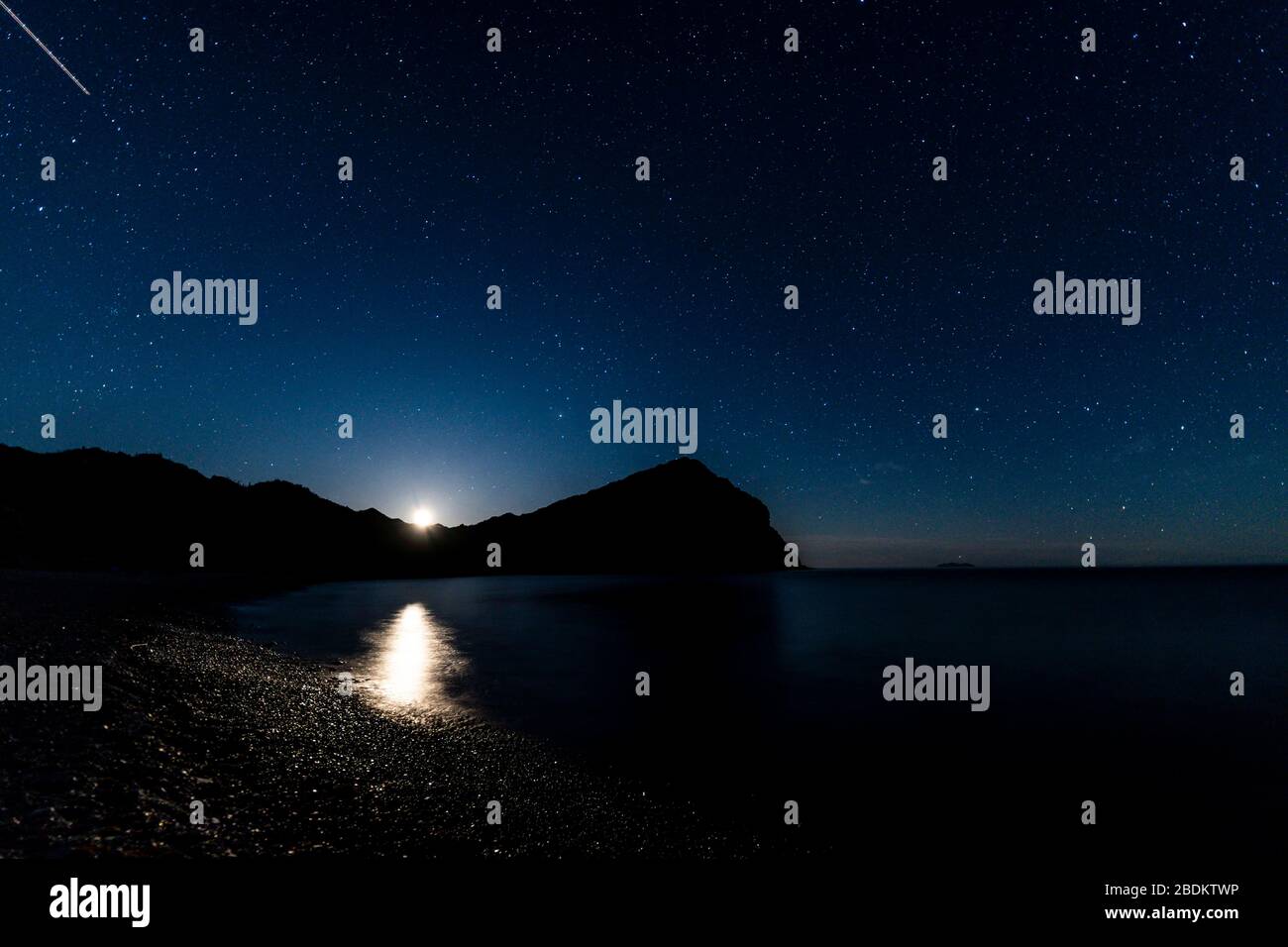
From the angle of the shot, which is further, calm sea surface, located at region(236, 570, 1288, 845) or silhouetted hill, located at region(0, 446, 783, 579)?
silhouetted hill, located at region(0, 446, 783, 579)

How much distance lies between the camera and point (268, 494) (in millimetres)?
144375

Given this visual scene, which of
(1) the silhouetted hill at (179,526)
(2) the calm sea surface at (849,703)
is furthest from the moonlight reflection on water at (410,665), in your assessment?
(1) the silhouetted hill at (179,526)

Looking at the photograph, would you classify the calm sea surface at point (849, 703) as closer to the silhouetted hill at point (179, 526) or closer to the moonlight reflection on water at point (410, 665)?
the moonlight reflection on water at point (410, 665)

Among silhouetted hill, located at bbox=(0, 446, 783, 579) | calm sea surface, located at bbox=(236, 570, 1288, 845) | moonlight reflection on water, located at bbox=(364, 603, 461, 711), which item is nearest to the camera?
calm sea surface, located at bbox=(236, 570, 1288, 845)

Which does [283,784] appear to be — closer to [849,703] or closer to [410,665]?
[410,665]

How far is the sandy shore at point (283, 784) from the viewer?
726 cm

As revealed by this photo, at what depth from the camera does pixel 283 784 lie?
29.7 ft

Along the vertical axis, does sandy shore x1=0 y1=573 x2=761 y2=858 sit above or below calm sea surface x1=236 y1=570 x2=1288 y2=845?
above

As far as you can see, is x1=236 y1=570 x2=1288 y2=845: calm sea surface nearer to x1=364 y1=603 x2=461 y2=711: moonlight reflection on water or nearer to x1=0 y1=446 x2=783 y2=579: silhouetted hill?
x1=364 y1=603 x2=461 y2=711: moonlight reflection on water

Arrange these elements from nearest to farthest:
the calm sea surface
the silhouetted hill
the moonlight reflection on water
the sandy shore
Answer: the sandy shore → the calm sea surface → the moonlight reflection on water → the silhouetted hill

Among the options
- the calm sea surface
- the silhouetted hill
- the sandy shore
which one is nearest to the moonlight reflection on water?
the calm sea surface

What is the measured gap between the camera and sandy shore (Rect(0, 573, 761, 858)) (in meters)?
7.26
